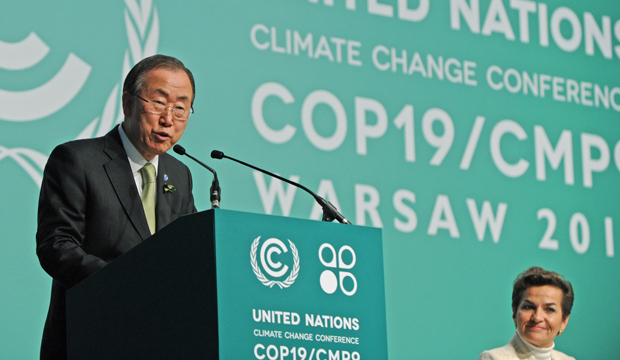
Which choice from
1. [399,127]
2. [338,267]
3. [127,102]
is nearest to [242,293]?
[338,267]

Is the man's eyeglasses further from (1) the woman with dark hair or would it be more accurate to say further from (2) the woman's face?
(2) the woman's face

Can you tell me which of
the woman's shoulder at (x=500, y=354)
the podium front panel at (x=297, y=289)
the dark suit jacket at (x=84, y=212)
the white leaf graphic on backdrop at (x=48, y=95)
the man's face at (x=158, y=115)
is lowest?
the woman's shoulder at (x=500, y=354)

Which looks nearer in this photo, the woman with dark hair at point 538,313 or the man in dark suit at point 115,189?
the man in dark suit at point 115,189

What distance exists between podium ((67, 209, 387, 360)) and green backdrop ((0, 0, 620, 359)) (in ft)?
5.63

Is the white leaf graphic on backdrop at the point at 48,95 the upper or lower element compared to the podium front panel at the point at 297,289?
upper

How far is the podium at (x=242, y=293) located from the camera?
1801 mm

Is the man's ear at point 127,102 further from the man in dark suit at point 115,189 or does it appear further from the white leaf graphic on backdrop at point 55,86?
the white leaf graphic on backdrop at point 55,86

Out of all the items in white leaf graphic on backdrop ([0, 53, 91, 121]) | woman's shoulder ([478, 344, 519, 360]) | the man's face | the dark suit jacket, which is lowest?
woman's shoulder ([478, 344, 519, 360])

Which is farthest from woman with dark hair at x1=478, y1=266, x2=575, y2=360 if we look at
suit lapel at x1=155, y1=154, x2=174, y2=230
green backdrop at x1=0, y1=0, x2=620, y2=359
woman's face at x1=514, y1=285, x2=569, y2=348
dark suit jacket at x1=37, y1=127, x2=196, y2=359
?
dark suit jacket at x1=37, y1=127, x2=196, y2=359

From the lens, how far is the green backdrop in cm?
376

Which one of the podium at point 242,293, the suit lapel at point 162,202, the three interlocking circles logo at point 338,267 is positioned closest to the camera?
the podium at point 242,293

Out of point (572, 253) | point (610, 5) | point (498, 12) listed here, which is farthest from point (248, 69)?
point (610, 5)

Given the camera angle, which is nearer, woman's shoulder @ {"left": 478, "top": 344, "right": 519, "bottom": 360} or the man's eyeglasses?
the man's eyeglasses

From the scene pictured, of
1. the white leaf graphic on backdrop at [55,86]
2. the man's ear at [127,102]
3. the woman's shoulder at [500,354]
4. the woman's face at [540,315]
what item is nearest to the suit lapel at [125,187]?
the man's ear at [127,102]
